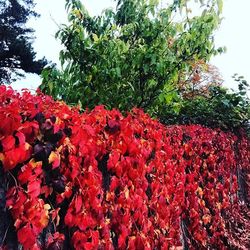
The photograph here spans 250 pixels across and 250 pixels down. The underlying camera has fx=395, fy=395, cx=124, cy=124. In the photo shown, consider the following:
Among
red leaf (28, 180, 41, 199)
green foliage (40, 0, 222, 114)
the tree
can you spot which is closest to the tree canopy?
green foliage (40, 0, 222, 114)

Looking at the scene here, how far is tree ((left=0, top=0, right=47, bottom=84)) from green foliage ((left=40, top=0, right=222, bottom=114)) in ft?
47.6

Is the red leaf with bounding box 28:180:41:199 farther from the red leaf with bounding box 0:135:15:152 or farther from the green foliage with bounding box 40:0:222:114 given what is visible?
the green foliage with bounding box 40:0:222:114

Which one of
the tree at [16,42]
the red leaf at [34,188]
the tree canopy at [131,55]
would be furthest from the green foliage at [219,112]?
the tree at [16,42]

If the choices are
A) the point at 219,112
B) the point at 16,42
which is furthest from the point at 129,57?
the point at 16,42

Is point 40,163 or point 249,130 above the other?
point 40,163

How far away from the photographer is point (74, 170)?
7.73ft

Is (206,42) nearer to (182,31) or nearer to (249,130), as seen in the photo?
(182,31)

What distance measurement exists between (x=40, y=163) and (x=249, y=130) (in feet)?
25.5

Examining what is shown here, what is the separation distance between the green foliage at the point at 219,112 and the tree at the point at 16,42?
1361 cm

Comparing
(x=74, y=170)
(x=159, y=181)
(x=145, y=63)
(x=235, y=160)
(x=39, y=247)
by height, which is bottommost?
(x=235, y=160)

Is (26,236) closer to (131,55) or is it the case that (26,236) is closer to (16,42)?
(131,55)

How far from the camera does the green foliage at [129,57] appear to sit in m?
5.72

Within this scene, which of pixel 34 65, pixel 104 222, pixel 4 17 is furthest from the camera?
pixel 4 17

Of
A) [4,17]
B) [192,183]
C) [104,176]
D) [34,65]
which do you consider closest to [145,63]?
[192,183]
